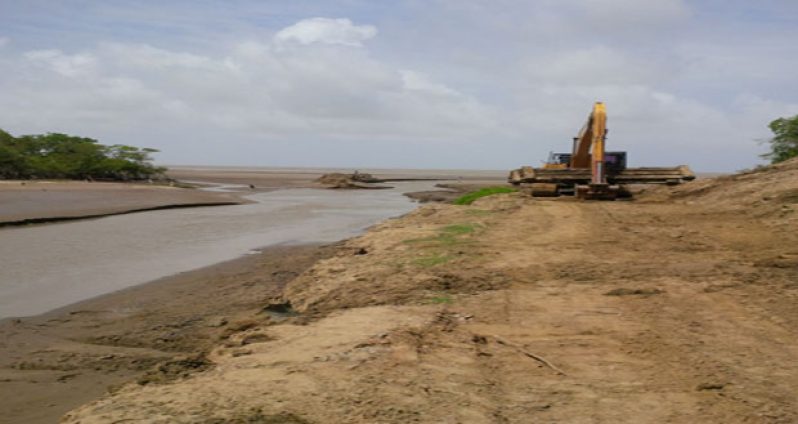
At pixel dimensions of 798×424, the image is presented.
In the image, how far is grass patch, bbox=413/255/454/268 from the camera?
9.33 m

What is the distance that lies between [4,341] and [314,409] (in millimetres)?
5297

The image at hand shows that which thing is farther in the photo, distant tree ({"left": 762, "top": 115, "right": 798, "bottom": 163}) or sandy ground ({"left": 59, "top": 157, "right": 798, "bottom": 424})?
distant tree ({"left": 762, "top": 115, "right": 798, "bottom": 163})

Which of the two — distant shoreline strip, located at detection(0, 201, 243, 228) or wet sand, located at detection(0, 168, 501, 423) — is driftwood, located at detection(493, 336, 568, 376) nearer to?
wet sand, located at detection(0, 168, 501, 423)

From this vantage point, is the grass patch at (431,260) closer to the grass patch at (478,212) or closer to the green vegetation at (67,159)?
the grass patch at (478,212)

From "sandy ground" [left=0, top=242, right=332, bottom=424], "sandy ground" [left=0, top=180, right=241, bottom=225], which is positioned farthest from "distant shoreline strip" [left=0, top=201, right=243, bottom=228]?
"sandy ground" [left=0, top=242, right=332, bottom=424]

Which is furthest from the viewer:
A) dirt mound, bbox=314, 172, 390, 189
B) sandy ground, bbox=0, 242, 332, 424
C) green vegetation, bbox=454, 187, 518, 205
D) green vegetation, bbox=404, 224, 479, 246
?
dirt mound, bbox=314, 172, 390, 189

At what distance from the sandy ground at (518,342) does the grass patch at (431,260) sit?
3cm

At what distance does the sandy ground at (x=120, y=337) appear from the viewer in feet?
18.0

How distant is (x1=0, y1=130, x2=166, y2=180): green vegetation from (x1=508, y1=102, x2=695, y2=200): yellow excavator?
36.8m

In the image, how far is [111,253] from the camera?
50.0ft

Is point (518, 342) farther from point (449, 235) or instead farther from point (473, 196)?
point (473, 196)

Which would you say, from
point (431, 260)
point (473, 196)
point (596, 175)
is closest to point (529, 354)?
point (431, 260)

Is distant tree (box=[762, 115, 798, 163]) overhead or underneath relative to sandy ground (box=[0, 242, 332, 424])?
overhead

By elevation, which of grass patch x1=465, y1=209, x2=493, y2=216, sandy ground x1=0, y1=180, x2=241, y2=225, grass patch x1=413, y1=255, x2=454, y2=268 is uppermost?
grass patch x1=465, y1=209, x2=493, y2=216
